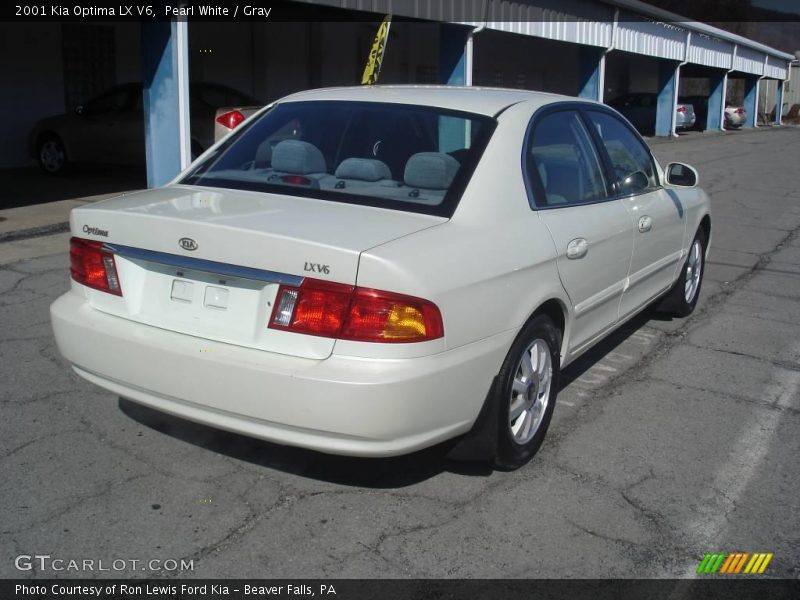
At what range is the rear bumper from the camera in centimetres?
308

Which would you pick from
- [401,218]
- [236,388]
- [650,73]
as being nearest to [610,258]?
[401,218]

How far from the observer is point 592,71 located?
2194 centimetres

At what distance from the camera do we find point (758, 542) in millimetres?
3359

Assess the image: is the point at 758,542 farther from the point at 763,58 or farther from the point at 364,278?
the point at 763,58

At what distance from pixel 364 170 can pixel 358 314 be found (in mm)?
1076

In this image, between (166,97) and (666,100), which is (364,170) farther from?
(666,100)

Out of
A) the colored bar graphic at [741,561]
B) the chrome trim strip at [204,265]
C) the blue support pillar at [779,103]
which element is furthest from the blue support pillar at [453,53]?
the blue support pillar at [779,103]

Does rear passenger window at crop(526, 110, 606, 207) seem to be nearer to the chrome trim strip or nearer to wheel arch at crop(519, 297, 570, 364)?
wheel arch at crop(519, 297, 570, 364)

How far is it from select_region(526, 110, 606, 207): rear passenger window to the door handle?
0.64 ft

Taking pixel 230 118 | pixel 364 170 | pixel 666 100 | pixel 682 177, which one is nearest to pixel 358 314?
pixel 364 170

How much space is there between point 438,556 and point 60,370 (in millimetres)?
2739

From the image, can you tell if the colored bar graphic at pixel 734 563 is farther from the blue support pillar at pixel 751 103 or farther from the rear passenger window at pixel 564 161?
the blue support pillar at pixel 751 103

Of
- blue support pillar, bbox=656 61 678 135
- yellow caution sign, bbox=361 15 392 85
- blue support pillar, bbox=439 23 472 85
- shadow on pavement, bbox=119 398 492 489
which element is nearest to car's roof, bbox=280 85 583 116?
shadow on pavement, bbox=119 398 492 489

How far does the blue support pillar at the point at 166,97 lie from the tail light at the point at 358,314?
285 inches
